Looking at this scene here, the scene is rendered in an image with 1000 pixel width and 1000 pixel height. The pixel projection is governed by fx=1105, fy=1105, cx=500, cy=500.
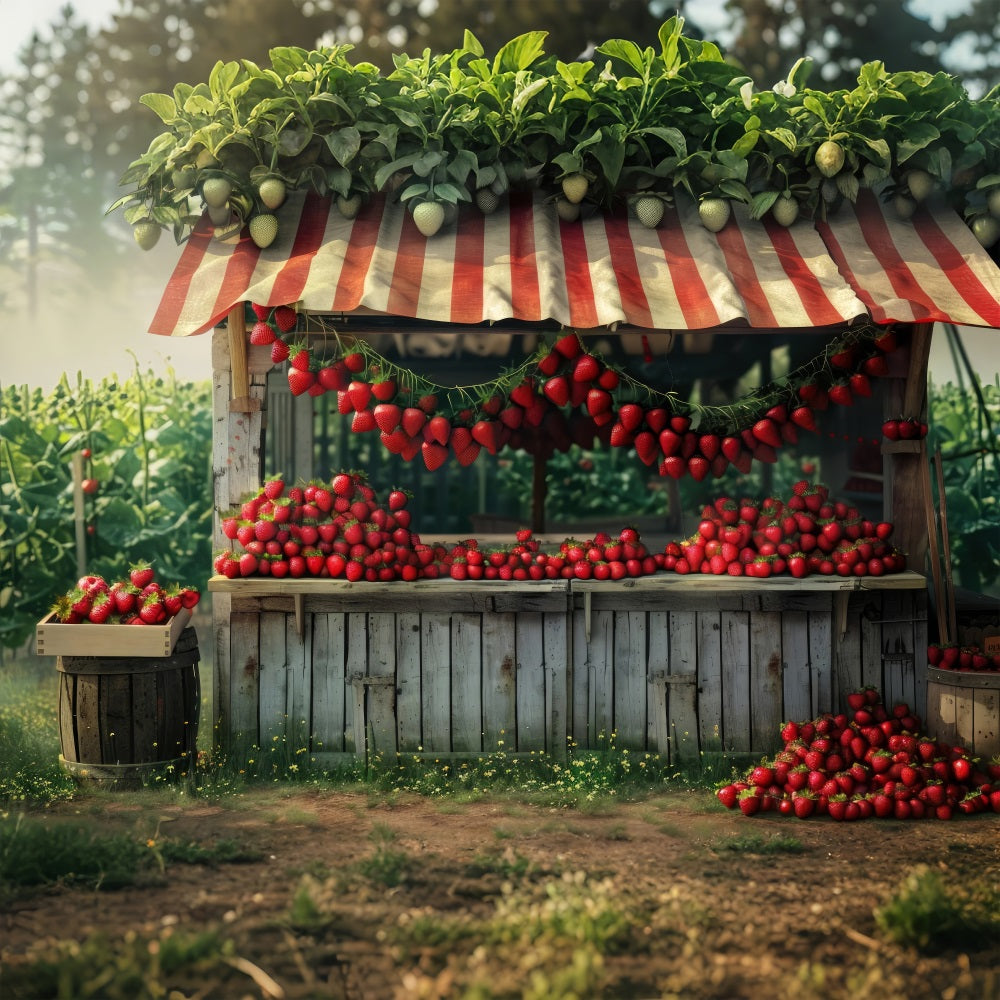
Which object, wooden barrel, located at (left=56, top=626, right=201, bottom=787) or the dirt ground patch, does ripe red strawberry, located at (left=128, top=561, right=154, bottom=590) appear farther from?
the dirt ground patch

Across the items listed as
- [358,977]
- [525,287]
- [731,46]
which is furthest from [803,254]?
[731,46]

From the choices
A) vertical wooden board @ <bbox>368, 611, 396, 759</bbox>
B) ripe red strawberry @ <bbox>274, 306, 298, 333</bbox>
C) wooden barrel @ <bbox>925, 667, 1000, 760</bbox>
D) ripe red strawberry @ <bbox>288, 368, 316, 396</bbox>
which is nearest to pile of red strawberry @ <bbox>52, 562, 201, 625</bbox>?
vertical wooden board @ <bbox>368, 611, 396, 759</bbox>

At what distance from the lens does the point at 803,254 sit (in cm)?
681

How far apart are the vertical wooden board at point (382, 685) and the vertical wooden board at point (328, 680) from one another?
6.8 inches

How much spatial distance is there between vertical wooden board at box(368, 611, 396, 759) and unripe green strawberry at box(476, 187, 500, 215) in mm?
2593

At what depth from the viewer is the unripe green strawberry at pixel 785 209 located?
6.89 meters

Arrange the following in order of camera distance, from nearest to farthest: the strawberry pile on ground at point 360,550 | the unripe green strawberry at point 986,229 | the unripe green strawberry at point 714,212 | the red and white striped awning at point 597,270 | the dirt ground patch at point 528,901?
the dirt ground patch at point 528,901 < the red and white striped awning at point 597,270 < the strawberry pile on ground at point 360,550 < the unripe green strawberry at point 714,212 < the unripe green strawberry at point 986,229

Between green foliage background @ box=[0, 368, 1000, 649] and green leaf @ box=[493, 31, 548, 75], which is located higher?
green leaf @ box=[493, 31, 548, 75]

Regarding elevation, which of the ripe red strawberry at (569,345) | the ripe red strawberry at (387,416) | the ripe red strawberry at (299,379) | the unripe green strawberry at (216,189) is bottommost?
the ripe red strawberry at (387,416)

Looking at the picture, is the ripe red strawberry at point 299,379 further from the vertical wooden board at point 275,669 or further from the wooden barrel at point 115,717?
the wooden barrel at point 115,717

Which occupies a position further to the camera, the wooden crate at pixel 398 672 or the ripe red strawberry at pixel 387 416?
the wooden crate at pixel 398 672

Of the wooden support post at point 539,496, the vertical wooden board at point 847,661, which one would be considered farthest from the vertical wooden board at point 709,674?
the wooden support post at point 539,496

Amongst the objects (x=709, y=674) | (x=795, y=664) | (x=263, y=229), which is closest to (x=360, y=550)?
(x=263, y=229)

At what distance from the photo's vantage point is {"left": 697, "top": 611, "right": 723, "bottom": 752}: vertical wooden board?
6812mm
